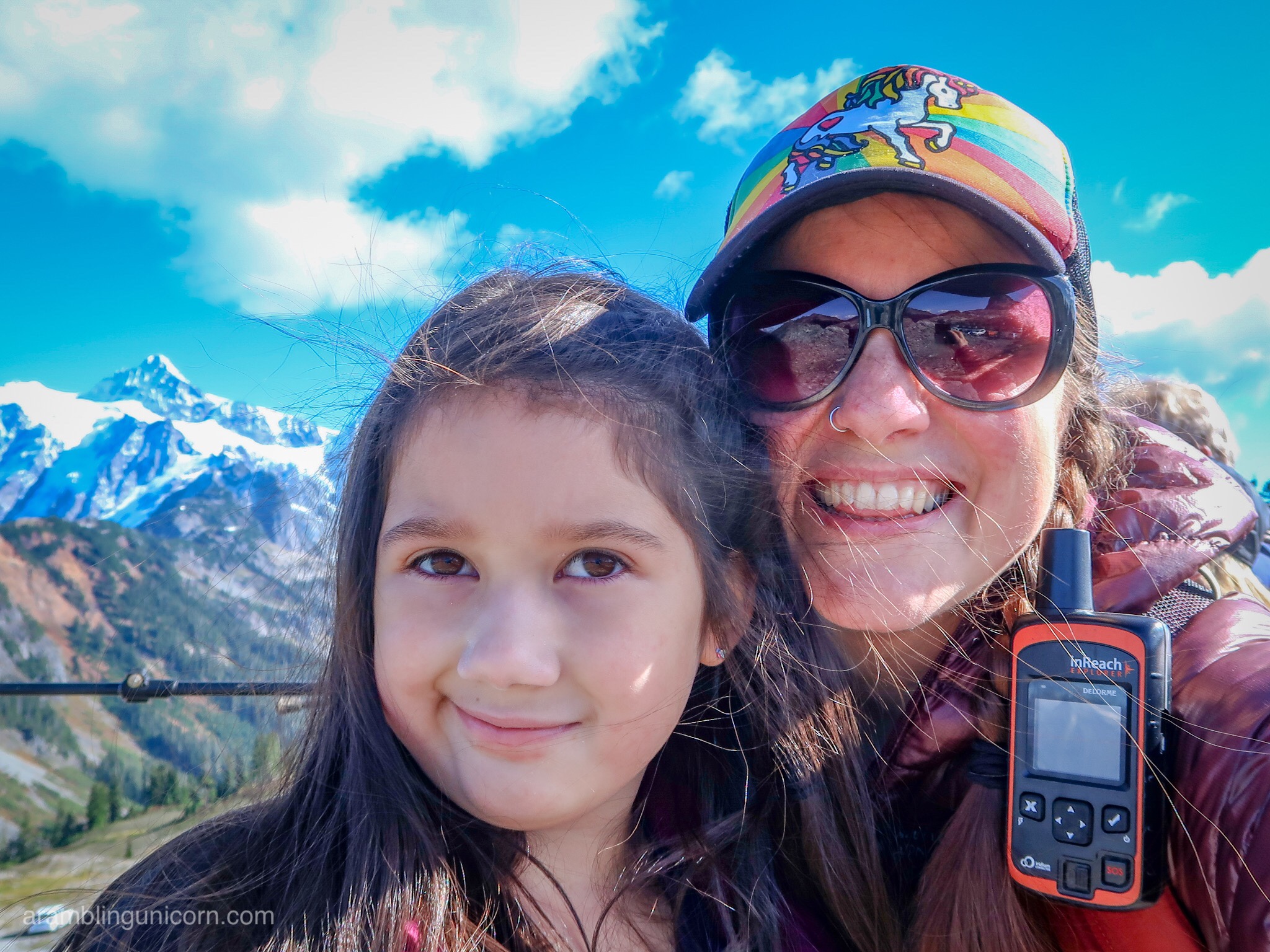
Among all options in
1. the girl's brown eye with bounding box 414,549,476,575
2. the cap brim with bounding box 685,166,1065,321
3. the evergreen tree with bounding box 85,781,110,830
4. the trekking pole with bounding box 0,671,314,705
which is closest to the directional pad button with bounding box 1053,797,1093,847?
the cap brim with bounding box 685,166,1065,321

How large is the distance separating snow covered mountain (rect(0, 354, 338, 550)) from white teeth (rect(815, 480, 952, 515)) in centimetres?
110

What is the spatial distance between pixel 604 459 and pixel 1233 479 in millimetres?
1295

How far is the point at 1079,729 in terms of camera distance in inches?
42.3

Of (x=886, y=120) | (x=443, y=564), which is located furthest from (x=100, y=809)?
(x=886, y=120)

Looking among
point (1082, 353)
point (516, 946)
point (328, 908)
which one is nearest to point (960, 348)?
point (1082, 353)

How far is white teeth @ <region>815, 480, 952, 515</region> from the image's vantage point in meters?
1.34

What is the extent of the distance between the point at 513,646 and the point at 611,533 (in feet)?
0.76

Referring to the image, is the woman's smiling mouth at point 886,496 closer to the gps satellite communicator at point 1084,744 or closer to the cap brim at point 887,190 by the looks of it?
the gps satellite communicator at point 1084,744

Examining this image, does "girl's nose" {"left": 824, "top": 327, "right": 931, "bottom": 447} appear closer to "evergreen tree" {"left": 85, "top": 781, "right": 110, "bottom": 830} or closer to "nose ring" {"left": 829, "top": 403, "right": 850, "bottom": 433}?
"nose ring" {"left": 829, "top": 403, "right": 850, "bottom": 433}

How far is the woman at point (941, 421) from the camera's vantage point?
1.17 metres

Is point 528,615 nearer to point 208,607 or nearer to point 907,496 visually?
point 907,496

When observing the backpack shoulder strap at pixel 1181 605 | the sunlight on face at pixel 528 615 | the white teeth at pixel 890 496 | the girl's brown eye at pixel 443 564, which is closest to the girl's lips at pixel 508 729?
the sunlight on face at pixel 528 615

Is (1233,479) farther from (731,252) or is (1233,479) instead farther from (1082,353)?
(731,252)

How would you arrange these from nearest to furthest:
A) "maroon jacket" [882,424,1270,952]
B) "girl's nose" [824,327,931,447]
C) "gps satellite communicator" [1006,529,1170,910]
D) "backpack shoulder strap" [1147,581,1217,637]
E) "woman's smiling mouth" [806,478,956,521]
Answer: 1. "maroon jacket" [882,424,1270,952]
2. "gps satellite communicator" [1006,529,1170,910]
3. "backpack shoulder strap" [1147,581,1217,637]
4. "girl's nose" [824,327,931,447]
5. "woman's smiling mouth" [806,478,956,521]
